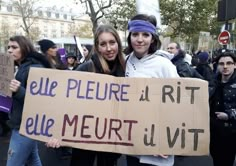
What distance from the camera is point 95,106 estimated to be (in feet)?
8.07

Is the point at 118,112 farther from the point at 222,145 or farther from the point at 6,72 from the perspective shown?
the point at 222,145

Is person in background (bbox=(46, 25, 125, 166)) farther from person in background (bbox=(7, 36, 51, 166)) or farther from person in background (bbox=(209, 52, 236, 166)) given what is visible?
person in background (bbox=(209, 52, 236, 166))

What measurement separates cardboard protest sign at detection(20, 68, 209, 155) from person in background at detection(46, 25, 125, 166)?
0.35 feet

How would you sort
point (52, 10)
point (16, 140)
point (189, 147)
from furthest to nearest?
1. point (52, 10)
2. point (16, 140)
3. point (189, 147)

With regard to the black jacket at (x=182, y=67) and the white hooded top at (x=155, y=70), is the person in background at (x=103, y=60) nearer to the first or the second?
the white hooded top at (x=155, y=70)

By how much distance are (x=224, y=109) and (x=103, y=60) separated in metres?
1.35

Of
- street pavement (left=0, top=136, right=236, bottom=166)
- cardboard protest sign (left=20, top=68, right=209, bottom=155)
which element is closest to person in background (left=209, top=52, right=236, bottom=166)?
cardboard protest sign (left=20, top=68, right=209, bottom=155)

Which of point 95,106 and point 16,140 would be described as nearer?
point 95,106

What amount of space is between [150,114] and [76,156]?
624 millimetres

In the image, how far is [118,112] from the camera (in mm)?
2420

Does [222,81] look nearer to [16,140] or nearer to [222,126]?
[222,126]

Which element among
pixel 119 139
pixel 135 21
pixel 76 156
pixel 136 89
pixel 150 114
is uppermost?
pixel 135 21

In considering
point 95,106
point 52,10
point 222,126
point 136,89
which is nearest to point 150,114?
point 136,89

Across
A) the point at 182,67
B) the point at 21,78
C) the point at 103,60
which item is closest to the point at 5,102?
the point at 21,78
